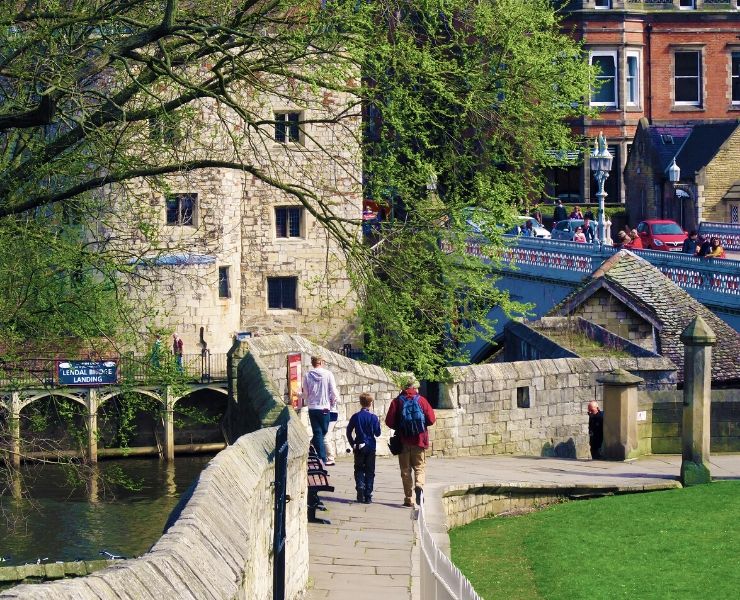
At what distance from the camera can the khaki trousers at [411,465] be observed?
776 inches

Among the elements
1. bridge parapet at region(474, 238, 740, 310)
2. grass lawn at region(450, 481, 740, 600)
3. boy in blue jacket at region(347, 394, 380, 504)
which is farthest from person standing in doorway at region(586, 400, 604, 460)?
boy in blue jacket at region(347, 394, 380, 504)

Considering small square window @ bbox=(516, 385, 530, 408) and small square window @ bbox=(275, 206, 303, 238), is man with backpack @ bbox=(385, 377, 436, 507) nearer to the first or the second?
small square window @ bbox=(516, 385, 530, 408)

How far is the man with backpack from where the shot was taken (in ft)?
64.1

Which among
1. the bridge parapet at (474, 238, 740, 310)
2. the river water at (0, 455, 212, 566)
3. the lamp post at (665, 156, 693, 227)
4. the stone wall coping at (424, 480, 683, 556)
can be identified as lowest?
the river water at (0, 455, 212, 566)

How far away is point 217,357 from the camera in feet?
183

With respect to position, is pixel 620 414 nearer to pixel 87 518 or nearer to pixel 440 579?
pixel 440 579

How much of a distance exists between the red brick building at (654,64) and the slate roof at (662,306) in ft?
115

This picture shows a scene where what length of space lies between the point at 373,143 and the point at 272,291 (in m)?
41.6

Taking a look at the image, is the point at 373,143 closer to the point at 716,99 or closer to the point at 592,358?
the point at 592,358

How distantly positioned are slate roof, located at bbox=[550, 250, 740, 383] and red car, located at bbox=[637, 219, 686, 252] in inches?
760

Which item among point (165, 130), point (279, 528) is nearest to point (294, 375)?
point (165, 130)

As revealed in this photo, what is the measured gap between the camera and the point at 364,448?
1939 centimetres

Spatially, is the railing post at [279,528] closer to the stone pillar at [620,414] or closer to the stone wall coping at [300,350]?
the stone wall coping at [300,350]

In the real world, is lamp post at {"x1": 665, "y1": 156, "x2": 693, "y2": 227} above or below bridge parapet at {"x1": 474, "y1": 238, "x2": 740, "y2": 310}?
above
